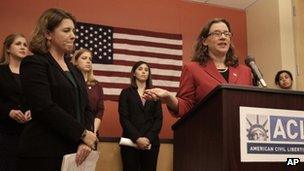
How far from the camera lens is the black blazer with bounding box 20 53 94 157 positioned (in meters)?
1.81

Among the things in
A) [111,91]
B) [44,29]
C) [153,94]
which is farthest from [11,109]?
[111,91]

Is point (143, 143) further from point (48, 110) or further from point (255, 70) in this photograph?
point (48, 110)

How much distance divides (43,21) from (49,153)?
2.24 ft

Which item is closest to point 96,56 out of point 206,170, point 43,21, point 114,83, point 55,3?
point 114,83

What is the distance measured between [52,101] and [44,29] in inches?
15.7

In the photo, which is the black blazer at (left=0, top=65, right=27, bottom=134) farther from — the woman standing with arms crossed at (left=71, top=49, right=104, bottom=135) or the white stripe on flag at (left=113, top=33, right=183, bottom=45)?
the white stripe on flag at (left=113, top=33, right=183, bottom=45)

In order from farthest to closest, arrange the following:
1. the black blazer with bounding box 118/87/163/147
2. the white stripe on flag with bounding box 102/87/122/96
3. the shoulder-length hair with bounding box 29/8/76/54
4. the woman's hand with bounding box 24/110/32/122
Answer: the white stripe on flag with bounding box 102/87/122/96 → the black blazer with bounding box 118/87/163/147 → the woman's hand with bounding box 24/110/32/122 → the shoulder-length hair with bounding box 29/8/76/54

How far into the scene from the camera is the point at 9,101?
110 inches

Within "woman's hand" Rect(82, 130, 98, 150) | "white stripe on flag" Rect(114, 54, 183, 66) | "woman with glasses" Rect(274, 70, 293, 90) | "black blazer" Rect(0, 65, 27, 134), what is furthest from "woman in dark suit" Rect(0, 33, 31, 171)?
"woman with glasses" Rect(274, 70, 293, 90)

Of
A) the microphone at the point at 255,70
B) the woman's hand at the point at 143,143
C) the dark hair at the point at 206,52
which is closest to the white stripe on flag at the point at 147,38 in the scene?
the woman's hand at the point at 143,143

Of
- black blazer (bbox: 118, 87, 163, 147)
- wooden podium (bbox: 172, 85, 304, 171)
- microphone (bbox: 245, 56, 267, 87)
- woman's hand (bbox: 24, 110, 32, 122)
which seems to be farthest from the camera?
black blazer (bbox: 118, 87, 163, 147)

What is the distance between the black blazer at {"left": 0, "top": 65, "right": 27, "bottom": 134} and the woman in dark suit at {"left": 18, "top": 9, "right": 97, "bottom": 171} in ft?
2.69

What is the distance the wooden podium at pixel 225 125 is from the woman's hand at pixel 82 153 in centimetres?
48

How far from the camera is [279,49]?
5.77 m
